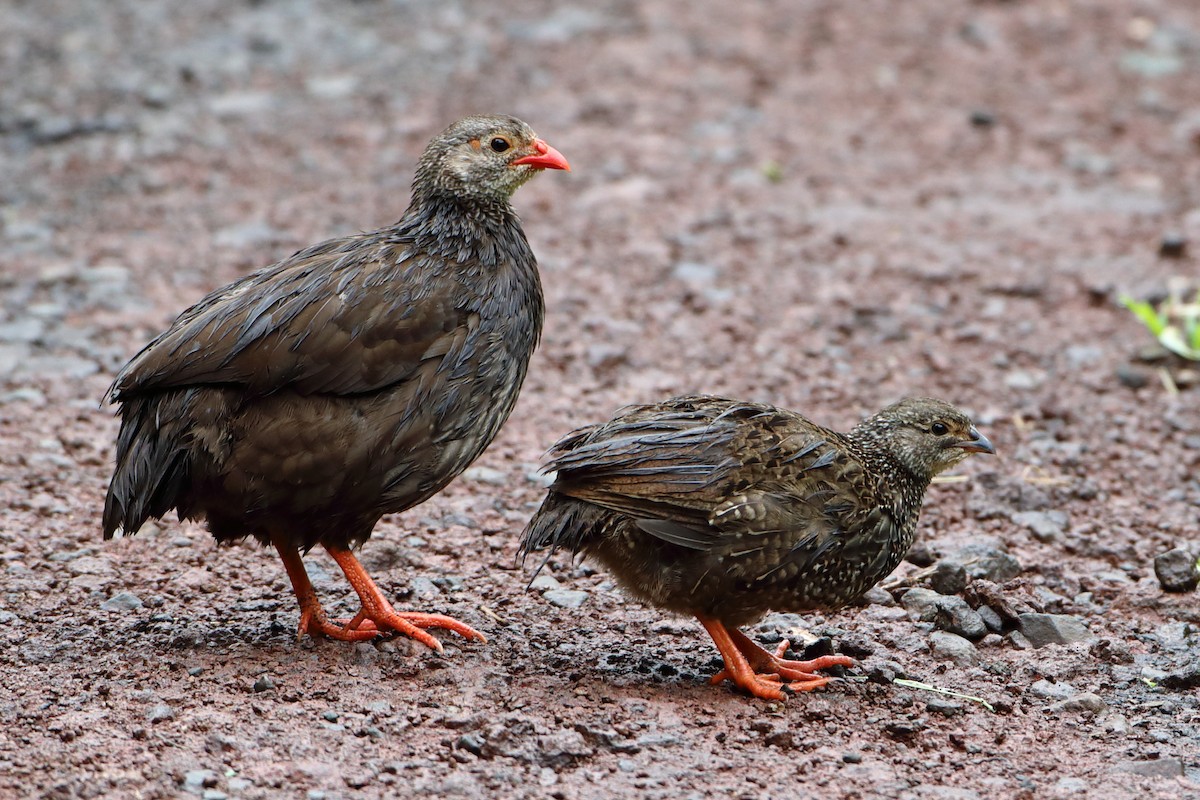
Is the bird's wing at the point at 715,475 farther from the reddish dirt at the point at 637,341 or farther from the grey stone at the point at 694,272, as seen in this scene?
the grey stone at the point at 694,272

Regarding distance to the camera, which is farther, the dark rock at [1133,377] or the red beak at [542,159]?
the dark rock at [1133,377]

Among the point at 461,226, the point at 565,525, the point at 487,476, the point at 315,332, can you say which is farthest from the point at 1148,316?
the point at 315,332

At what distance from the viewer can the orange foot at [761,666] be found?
4.95 m

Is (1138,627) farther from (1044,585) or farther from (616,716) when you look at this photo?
(616,716)

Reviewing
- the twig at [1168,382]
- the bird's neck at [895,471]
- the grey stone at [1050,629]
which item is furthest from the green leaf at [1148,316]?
the bird's neck at [895,471]

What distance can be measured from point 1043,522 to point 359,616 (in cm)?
298

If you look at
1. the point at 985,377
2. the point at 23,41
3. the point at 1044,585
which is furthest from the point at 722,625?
the point at 23,41

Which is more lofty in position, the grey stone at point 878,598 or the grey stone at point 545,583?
the grey stone at point 545,583

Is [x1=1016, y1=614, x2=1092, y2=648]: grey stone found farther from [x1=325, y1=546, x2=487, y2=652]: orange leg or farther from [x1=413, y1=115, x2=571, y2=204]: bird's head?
[x1=413, y1=115, x2=571, y2=204]: bird's head

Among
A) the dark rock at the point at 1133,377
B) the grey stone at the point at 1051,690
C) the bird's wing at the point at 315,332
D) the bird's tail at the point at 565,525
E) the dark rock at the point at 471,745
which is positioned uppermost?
the bird's wing at the point at 315,332

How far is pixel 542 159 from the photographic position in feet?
19.6

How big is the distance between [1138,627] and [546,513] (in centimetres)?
233

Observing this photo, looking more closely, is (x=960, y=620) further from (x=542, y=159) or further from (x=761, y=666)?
(x=542, y=159)

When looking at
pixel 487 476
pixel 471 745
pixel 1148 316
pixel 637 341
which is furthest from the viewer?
pixel 637 341
